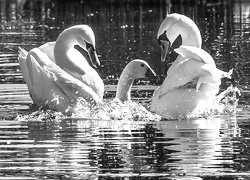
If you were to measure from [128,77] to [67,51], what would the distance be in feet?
3.44

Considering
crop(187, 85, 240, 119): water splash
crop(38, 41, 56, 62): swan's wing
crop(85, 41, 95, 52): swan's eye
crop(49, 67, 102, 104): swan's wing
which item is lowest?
crop(187, 85, 240, 119): water splash

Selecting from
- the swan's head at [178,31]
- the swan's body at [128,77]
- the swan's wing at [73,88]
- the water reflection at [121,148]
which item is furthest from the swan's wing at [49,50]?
the water reflection at [121,148]

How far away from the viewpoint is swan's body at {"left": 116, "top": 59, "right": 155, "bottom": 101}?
13486 mm

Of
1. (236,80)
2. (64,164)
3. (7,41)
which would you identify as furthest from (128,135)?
(7,41)

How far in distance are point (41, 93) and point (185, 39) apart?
2.49m

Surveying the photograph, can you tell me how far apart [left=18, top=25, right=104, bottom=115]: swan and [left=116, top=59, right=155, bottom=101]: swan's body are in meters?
0.30

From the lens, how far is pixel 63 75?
42.7ft

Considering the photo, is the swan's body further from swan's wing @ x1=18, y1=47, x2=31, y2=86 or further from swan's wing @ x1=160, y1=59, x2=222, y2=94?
swan's wing @ x1=18, y1=47, x2=31, y2=86

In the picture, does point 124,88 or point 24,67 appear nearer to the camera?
point 124,88

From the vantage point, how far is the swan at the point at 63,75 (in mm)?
12859

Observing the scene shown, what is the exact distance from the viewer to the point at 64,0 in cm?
4009

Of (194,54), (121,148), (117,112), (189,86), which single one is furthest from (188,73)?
(121,148)

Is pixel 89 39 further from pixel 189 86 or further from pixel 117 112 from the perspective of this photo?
pixel 189 86

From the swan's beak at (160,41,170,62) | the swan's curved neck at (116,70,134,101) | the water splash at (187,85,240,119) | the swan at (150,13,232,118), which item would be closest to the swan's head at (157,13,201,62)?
the swan's beak at (160,41,170,62)
